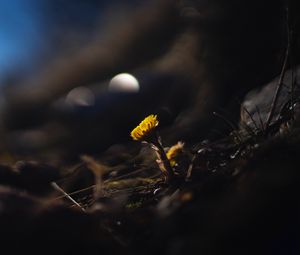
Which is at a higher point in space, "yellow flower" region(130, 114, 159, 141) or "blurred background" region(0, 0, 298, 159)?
"blurred background" region(0, 0, 298, 159)

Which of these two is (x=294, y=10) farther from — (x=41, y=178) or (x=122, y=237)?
(x=122, y=237)

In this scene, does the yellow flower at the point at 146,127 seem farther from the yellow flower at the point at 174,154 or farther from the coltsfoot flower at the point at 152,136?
the yellow flower at the point at 174,154

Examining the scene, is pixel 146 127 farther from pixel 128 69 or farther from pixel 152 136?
pixel 128 69

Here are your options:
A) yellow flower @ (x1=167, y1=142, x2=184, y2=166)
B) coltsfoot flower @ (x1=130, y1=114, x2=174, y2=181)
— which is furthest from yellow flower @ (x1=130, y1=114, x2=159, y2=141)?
yellow flower @ (x1=167, y1=142, x2=184, y2=166)

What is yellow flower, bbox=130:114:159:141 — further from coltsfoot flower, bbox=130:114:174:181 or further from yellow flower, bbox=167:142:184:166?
yellow flower, bbox=167:142:184:166

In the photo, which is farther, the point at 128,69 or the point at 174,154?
the point at 128,69

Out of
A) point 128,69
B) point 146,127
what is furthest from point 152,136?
point 128,69

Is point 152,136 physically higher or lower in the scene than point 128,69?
lower

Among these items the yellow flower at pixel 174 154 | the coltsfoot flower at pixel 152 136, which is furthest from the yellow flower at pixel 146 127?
the yellow flower at pixel 174 154

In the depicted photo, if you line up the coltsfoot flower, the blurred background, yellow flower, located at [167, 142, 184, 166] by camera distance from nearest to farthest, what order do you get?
1. the coltsfoot flower
2. yellow flower, located at [167, 142, 184, 166]
3. the blurred background
